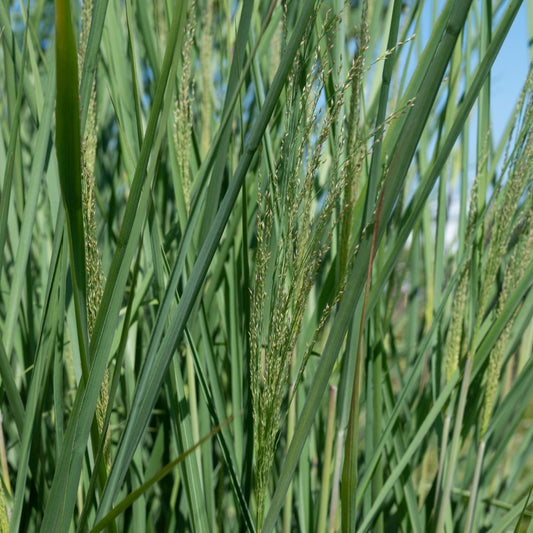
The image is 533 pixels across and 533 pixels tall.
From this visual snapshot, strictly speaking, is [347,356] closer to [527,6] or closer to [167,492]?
[167,492]

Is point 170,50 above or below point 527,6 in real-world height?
below

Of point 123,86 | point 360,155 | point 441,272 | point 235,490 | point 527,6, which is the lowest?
point 235,490

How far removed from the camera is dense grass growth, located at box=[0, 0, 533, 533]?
539 millimetres

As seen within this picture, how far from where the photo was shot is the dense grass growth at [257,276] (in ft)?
1.77

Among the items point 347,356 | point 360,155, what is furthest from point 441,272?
point 360,155

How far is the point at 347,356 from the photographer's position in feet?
2.39

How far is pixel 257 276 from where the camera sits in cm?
60

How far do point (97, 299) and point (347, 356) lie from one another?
280 mm

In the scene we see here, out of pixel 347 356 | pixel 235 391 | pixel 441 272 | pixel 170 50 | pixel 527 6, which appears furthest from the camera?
pixel 527 6

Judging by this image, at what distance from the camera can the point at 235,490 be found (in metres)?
0.74

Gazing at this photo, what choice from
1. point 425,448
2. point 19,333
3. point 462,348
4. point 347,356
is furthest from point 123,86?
point 425,448

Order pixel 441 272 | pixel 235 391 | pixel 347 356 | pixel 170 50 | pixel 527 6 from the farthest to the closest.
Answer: pixel 527 6 → pixel 441 272 → pixel 235 391 → pixel 347 356 → pixel 170 50

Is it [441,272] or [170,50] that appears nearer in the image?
[170,50]

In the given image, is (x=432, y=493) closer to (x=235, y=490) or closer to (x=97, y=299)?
(x=235, y=490)
